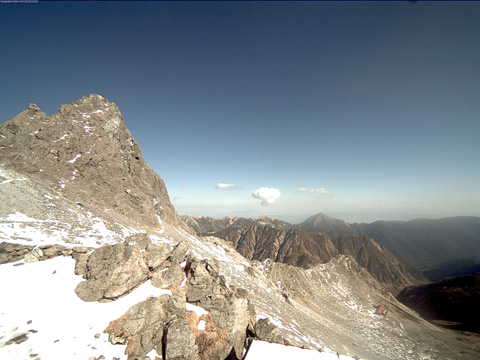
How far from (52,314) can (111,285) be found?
11.0 feet

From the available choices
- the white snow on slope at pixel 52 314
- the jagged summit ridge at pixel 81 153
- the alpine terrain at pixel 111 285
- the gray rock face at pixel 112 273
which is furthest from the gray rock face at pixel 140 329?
the jagged summit ridge at pixel 81 153

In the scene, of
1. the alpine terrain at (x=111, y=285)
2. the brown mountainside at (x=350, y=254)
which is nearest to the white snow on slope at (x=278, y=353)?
the alpine terrain at (x=111, y=285)

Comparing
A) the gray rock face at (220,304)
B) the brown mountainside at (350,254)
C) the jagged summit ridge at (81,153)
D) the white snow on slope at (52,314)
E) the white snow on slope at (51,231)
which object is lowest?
the brown mountainside at (350,254)

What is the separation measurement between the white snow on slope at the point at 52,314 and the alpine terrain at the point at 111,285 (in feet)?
0.21

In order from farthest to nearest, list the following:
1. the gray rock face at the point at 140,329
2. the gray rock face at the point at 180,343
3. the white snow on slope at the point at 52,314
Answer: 1. the gray rock face at the point at 180,343
2. the gray rock face at the point at 140,329
3. the white snow on slope at the point at 52,314

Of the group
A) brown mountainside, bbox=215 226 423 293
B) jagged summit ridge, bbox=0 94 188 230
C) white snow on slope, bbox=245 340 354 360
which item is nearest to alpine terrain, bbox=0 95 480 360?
white snow on slope, bbox=245 340 354 360

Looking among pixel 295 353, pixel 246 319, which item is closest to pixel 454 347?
pixel 246 319

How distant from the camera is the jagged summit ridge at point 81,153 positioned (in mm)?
33875

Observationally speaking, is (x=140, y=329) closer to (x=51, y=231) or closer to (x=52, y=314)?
(x=52, y=314)

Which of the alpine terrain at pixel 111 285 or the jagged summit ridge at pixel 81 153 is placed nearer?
the alpine terrain at pixel 111 285

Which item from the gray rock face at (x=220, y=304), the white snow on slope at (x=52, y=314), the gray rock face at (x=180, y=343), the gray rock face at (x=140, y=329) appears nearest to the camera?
the white snow on slope at (x=52, y=314)

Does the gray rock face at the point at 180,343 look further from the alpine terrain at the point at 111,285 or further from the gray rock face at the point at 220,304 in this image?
the gray rock face at the point at 220,304

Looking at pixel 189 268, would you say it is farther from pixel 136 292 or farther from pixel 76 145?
pixel 76 145

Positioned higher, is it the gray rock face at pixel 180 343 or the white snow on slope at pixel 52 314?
the white snow on slope at pixel 52 314
